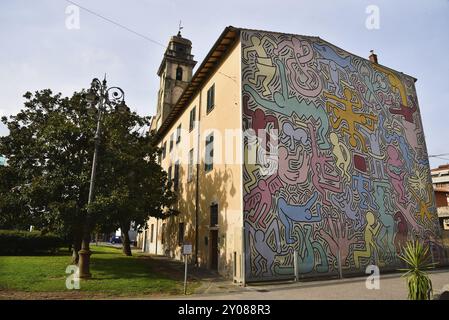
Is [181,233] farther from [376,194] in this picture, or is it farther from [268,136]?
[376,194]

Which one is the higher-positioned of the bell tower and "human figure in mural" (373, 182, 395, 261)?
the bell tower

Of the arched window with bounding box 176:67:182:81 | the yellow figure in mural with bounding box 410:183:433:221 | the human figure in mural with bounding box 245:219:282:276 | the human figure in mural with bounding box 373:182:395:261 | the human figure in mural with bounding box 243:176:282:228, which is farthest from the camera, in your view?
the arched window with bounding box 176:67:182:81

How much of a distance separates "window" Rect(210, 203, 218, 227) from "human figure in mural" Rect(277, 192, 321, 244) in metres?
3.42

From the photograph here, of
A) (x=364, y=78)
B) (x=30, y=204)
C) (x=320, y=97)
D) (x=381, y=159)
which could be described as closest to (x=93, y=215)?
(x=30, y=204)

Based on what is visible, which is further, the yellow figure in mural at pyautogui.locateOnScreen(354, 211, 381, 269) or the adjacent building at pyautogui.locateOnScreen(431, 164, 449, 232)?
the adjacent building at pyautogui.locateOnScreen(431, 164, 449, 232)

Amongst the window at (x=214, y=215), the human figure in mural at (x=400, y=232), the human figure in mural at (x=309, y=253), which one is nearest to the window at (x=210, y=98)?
the window at (x=214, y=215)

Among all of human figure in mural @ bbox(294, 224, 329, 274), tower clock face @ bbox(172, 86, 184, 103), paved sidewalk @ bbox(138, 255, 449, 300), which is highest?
tower clock face @ bbox(172, 86, 184, 103)

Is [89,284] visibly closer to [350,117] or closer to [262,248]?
[262,248]

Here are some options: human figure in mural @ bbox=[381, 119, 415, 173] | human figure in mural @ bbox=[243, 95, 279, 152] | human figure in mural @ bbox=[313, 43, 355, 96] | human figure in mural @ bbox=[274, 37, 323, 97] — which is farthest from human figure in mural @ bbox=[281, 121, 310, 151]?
human figure in mural @ bbox=[381, 119, 415, 173]

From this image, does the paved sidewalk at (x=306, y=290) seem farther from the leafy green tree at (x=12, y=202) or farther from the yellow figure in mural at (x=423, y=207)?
the leafy green tree at (x=12, y=202)

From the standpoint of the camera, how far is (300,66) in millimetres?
15930

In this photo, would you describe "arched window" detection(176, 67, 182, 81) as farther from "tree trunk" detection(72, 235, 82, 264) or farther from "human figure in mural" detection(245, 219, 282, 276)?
"human figure in mural" detection(245, 219, 282, 276)

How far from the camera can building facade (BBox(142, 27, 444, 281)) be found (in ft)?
42.0
